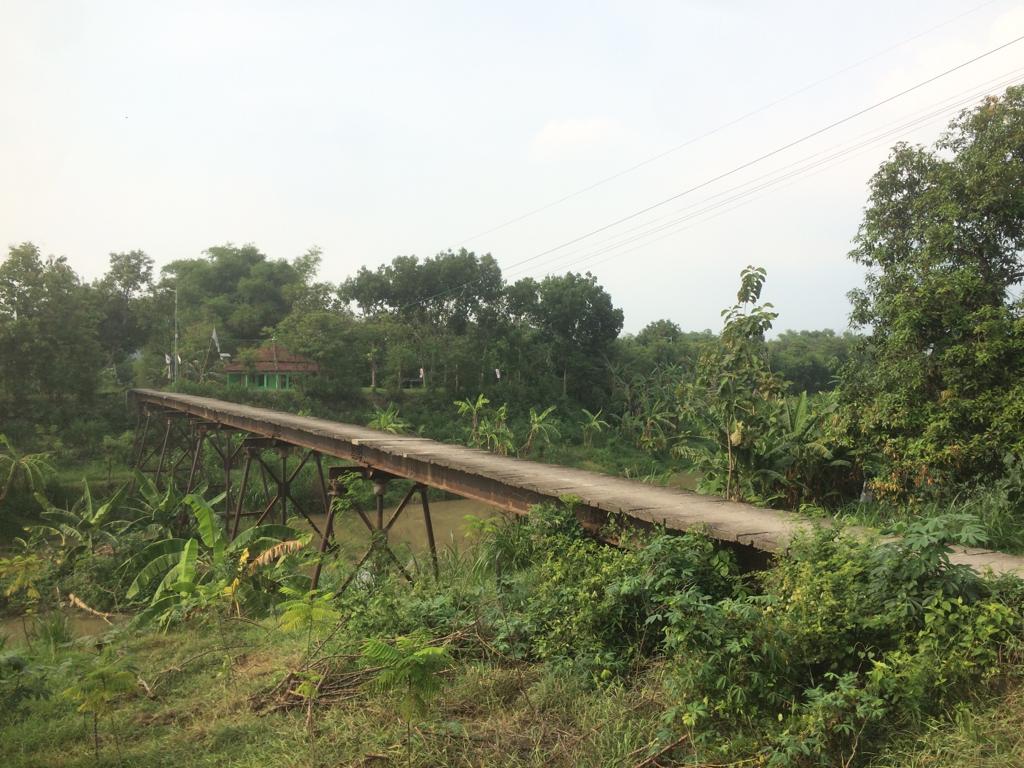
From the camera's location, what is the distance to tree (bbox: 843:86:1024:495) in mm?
8461

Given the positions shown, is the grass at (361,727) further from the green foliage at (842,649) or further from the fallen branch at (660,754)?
the green foliage at (842,649)

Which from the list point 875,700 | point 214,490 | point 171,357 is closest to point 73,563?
point 214,490

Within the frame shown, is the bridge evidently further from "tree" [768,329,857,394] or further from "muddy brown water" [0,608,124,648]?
"tree" [768,329,857,394]

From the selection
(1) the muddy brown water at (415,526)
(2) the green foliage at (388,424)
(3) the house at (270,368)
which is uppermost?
(3) the house at (270,368)

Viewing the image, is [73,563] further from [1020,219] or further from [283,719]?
[1020,219]

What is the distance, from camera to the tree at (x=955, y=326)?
8.46 meters

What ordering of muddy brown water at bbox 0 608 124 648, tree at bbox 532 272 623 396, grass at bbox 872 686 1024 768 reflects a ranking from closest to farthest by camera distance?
grass at bbox 872 686 1024 768
muddy brown water at bbox 0 608 124 648
tree at bbox 532 272 623 396

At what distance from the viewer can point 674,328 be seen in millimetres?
44656

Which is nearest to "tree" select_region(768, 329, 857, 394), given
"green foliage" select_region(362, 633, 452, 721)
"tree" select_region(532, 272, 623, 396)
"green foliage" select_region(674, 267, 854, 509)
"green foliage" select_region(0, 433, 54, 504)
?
"tree" select_region(532, 272, 623, 396)

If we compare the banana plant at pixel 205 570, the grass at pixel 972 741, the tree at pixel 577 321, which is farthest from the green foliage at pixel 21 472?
the tree at pixel 577 321

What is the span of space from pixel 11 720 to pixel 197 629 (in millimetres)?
2805

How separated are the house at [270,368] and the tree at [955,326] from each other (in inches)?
1018

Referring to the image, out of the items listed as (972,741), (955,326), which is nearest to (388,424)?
(955,326)

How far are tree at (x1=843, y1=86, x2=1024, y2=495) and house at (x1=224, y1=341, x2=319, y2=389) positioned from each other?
2587cm
